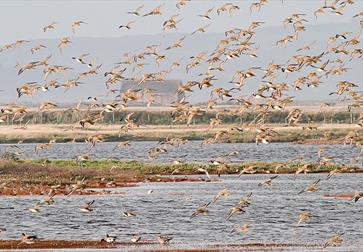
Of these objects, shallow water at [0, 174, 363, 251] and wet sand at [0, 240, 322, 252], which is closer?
wet sand at [0, 240, 322, 252]

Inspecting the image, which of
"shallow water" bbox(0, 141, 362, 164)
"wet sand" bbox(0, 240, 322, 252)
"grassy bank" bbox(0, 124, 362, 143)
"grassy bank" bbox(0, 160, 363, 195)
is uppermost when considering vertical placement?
"wet sand" bbox(0, 240, 322, 252)

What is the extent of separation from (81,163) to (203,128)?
76402 millimetres

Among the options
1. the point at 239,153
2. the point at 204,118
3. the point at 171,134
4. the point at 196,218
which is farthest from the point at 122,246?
the point at 204,118

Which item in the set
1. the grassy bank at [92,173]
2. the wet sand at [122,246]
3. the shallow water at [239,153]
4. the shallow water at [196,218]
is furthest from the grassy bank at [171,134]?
the wet sand at [122,246]

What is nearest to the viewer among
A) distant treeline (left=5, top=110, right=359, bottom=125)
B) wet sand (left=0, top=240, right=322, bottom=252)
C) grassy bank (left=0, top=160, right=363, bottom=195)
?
wet sand (left=0, top=240, right=322, bottom=252)

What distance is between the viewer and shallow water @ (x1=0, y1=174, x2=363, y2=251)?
51.3 metres

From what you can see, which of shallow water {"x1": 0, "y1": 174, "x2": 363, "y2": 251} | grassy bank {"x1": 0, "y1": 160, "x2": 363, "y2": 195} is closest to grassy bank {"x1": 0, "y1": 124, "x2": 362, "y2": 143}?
grassy bank {"x1": 0, "y1": 160, "x2": 363, "y2": 195}

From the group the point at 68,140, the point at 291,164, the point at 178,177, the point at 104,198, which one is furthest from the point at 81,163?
the point at 68,140

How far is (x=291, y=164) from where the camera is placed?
9419cm

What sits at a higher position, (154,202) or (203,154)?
(154,202)

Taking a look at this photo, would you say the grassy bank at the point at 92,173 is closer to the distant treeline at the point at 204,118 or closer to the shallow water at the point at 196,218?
the shallow water at the point at 196,218

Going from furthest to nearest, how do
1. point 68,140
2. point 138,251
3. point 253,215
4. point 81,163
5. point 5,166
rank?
point 68,140
point 81,163
point 5,166
point 253,215
point 138,251

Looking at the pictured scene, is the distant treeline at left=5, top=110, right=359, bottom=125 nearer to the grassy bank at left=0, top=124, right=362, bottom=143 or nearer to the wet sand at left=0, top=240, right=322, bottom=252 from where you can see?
the grassy bank at left=0, top=124, right=362, bottom=143

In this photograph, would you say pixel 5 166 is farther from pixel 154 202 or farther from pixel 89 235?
pixel 89 235
